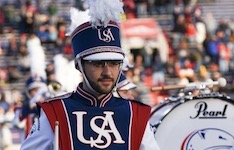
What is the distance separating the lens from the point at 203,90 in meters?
7.72

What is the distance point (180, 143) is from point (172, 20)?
20.7 m

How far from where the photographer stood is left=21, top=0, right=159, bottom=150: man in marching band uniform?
5273 mm

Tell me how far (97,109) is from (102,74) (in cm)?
20

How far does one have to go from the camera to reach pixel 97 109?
5.37m

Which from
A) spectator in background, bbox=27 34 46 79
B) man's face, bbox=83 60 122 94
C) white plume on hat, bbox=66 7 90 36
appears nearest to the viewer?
man's face, bbox=83 60 122 94

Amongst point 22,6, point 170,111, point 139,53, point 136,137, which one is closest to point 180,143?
point 170,111

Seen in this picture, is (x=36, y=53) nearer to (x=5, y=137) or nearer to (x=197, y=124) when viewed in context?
(x=5, y=137)

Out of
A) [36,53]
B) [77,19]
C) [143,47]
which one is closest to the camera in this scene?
[77,19]

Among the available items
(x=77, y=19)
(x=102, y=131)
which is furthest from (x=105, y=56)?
(x=77, y=19)

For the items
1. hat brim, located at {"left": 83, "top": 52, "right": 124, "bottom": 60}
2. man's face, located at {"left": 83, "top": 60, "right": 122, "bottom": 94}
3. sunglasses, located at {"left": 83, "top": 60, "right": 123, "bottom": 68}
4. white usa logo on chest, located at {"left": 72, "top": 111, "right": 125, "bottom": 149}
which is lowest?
white usa logo on chest, located at {"left": 72, "top": 111, "right": 125, "bottom": 149}

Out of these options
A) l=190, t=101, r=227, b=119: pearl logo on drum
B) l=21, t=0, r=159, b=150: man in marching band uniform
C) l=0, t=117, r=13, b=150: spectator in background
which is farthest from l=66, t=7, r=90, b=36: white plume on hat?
l=0, t=117, r=13, b=150: spectator in background

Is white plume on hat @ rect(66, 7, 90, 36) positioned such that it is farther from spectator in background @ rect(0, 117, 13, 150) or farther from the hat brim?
spectator in background @ rect(0, 117, 13, 150)

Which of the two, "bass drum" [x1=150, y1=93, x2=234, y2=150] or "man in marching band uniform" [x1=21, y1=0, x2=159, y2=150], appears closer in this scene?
"man in marching band uniform" [x1=21, y1=0, x2=159, y2=150]

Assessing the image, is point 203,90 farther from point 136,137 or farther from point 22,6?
point 22,6
